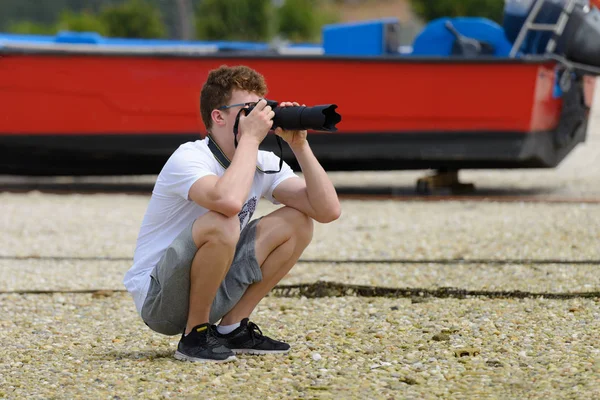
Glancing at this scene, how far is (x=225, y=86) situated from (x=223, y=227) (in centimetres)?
50

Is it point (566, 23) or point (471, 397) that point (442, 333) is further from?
point (566, 23)

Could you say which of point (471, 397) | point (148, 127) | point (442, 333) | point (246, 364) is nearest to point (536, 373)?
point (471, 397)

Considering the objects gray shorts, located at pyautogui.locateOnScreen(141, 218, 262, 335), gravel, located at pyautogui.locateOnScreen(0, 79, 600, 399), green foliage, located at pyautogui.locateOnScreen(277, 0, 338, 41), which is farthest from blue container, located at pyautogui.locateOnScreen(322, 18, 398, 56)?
green foliage, located at pyautogui.locateOnScreen(277, 0, 338, 41)

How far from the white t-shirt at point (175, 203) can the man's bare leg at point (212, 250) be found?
128mm

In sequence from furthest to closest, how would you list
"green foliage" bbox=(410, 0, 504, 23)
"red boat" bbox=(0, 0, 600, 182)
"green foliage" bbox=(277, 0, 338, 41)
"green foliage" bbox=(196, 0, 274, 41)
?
"green foliage" bbox=(277, 0, 338, 41) < "green foliage" bbox=(410, 0, 504, 23) < "green foliage" bbox=(196, 0, 274, 41) < "red boat" bbox=(0, 0, 600, 182)

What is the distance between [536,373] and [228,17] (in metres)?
36.8

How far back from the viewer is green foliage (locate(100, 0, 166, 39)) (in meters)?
44.7

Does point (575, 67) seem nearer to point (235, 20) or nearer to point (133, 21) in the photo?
point (235, 20)

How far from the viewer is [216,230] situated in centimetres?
322

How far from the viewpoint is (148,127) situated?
371 inches

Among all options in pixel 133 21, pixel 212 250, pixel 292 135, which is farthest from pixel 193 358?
pixel 133 21

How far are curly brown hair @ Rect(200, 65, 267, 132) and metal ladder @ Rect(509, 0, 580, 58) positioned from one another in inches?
249

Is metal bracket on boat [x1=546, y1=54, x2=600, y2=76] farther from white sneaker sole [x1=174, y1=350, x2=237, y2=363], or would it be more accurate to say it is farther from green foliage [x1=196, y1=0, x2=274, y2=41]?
green foliage [x1=196, y1=0, x2=274, y2=41]

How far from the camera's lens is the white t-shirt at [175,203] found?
3279 mm
